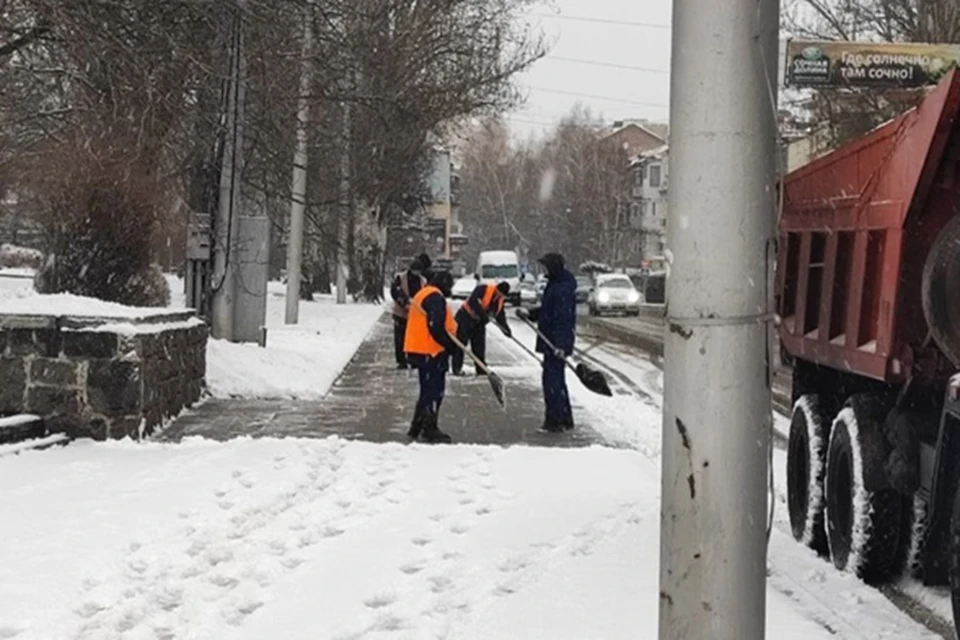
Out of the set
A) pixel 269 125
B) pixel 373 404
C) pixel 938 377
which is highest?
pixel 269 125

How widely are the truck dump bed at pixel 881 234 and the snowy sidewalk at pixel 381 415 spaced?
12.5 feet

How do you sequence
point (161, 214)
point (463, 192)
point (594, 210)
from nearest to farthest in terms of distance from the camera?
point (161, 214)
point (594, 210)
point (463, 192)

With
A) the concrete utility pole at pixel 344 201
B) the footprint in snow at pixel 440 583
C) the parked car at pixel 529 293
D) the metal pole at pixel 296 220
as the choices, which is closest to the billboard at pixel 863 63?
the concrete utility pole at pixel 344 201

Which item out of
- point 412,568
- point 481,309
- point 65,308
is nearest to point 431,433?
point 481,309

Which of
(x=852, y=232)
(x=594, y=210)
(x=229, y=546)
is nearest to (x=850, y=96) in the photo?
(x=852, y=232)

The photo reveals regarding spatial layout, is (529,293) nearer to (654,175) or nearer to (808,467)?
(808,467)

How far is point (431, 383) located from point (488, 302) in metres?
1.29

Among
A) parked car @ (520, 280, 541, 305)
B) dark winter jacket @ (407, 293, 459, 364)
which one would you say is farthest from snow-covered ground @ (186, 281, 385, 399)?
parked car @ (520, 280, 541, 305)

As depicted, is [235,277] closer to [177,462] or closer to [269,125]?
[269,125]

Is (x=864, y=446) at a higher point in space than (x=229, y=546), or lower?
higher

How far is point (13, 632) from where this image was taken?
4.50 metres

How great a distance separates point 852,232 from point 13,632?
4.70 metres

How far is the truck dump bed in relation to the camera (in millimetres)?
5605

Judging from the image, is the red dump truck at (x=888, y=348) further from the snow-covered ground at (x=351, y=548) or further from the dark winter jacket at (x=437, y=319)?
the dark winter jacket at (x=437, y=319)
